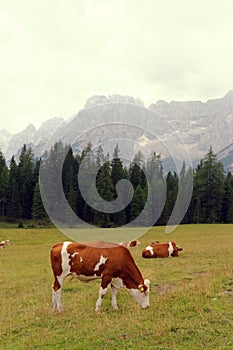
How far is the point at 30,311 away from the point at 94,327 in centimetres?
319

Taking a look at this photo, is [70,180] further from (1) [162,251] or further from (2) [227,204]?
(2) [227,204]

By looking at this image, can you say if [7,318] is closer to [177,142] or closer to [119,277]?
[119,277]

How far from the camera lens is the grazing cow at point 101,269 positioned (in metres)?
11.2

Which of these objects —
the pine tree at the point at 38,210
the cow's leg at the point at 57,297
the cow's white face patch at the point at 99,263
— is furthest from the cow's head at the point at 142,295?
the pine tree at the point at 38,210

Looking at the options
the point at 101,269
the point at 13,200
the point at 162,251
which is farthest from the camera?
the point at 13,200

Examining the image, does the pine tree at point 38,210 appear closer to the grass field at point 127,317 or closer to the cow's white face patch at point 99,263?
the grass field at point 127,317

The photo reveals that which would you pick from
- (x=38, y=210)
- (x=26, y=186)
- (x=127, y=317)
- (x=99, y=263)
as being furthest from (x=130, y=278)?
(x=26, y=186)

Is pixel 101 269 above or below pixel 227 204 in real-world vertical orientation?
below

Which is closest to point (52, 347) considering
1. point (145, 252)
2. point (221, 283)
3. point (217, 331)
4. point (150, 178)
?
point (217, 331)

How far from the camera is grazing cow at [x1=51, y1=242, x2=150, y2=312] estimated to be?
1119cm

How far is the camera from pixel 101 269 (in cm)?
1131

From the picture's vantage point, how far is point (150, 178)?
2014cm

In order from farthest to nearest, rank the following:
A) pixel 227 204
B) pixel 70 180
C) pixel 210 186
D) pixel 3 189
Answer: pixel 3 189, pixel 227 204, pixel 210 186, pixel 70 180

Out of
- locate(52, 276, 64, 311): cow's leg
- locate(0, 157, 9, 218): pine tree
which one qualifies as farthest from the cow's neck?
locate(0, 157, 9, 218): pine tree
